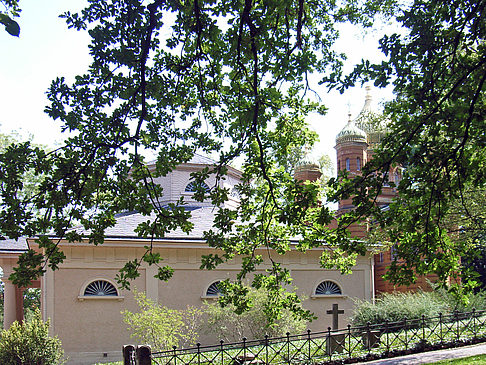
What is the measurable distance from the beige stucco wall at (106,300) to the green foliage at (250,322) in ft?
3.77

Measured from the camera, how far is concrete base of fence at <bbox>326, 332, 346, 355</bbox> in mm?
15429

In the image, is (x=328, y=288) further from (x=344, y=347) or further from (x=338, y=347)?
(x=344, y=347)

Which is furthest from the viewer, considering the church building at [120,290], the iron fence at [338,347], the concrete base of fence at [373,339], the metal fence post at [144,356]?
the church building at [120,290]

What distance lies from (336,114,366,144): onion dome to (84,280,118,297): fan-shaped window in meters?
22.3

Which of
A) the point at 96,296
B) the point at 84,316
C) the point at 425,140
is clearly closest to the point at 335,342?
the point at 96,296

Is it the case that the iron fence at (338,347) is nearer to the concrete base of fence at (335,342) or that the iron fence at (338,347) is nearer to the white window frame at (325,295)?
the concrete base of fence at (335,342)

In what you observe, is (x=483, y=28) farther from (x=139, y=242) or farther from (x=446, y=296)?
(x=446, y=296)

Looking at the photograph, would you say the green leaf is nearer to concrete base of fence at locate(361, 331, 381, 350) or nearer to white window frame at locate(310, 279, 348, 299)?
concrete base of fence at locate(361, 331, 381, 350)

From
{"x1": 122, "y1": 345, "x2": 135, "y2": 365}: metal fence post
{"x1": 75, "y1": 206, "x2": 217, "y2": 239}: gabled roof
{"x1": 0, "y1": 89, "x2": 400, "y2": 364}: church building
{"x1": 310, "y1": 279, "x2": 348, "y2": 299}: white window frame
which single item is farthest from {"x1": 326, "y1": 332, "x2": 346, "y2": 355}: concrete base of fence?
{"x1": 122, "y1": 345, "x2": 135, "y2": 365}: metal fence post

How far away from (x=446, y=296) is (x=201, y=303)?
10.3 m

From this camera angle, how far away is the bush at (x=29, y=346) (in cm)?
1590

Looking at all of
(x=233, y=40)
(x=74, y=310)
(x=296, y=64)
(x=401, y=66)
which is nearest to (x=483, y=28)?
(x=401, y=66)

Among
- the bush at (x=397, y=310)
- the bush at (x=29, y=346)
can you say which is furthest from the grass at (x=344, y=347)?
the bush at (x=29, y=346)

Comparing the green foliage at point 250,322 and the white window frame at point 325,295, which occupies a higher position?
the white window frame at point 325,295
